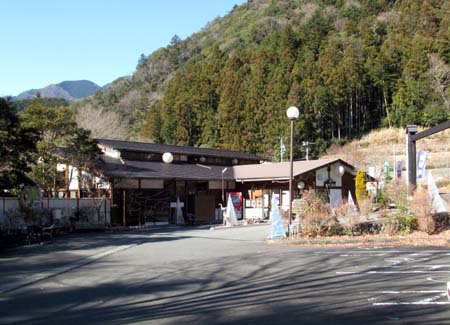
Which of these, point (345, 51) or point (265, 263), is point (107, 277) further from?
point (345, 51)

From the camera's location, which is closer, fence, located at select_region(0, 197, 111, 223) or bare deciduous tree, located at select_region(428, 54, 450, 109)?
fence, located at select_region(0, 197, 111, 223)

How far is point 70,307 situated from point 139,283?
2003 mm

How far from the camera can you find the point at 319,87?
162 ft

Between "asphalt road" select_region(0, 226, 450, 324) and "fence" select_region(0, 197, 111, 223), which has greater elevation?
"fence" select_region(0, 197, 111, 223)

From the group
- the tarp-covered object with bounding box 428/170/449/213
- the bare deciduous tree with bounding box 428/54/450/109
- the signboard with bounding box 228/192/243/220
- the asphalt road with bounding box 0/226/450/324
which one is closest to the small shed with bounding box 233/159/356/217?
the signboard with bounding box 228/192/243/220

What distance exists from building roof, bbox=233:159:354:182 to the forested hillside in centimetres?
1484

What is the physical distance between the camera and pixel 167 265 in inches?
452

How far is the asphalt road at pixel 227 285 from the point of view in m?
6.50

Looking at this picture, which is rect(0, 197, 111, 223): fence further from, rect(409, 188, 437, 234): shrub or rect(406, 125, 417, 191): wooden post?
rect(409, 188, 437, 234): shrub

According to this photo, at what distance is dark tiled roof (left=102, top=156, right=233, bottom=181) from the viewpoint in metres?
25.2

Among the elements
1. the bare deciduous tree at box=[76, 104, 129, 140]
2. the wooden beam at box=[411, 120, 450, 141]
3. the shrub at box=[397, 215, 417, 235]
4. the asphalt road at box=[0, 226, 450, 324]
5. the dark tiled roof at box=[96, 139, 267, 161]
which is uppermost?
the bare deciduous tree at box=[76, 104, 129, 140]

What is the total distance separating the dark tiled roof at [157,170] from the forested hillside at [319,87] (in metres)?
16.8

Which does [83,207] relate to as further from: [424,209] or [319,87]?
[319,87]

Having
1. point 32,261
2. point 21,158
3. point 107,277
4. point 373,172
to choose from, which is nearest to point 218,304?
point 107,277
